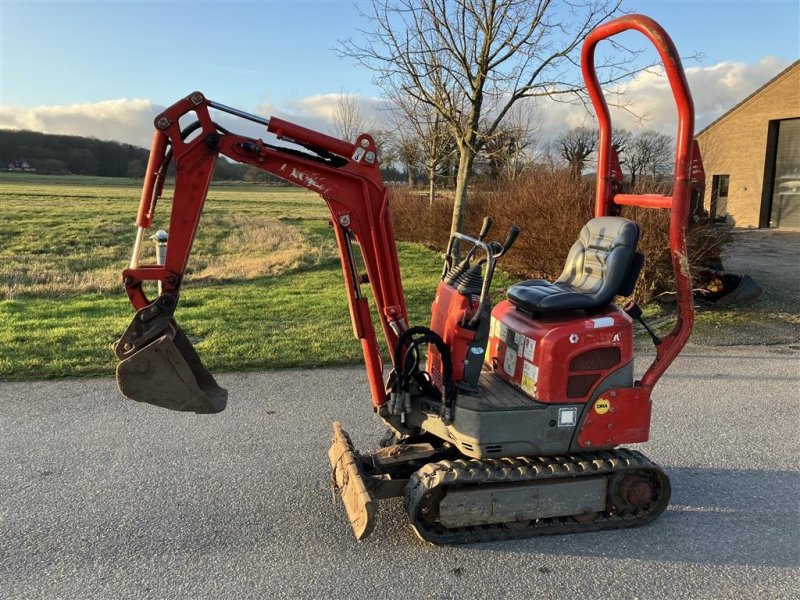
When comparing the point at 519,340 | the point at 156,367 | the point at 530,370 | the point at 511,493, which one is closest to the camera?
the point at 156,367

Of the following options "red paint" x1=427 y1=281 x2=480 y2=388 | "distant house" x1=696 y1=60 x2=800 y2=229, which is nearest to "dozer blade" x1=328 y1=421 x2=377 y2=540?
"red paint" x1=427 y1=281 x2=480 y2=388

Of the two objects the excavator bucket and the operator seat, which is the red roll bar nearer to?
the operator seat

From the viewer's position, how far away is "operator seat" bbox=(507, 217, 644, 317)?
3.74m

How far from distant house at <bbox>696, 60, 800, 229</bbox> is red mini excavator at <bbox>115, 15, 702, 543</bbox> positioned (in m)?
24.4

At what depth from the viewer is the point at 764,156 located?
87.6 ft

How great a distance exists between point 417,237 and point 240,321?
464 inches

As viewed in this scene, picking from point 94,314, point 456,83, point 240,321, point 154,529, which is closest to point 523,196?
point 456,83

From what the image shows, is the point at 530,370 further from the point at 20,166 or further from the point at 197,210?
the point at 20,166

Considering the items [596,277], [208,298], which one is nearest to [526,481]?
[596,277]

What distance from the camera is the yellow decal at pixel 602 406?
376 cm

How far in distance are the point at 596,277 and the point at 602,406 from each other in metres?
0.83

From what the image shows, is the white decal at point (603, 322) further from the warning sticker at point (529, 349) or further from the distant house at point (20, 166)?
the distant house at point (20, 166)

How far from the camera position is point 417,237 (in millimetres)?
19891

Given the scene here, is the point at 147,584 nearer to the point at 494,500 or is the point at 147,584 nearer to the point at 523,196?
the point at 494,500
